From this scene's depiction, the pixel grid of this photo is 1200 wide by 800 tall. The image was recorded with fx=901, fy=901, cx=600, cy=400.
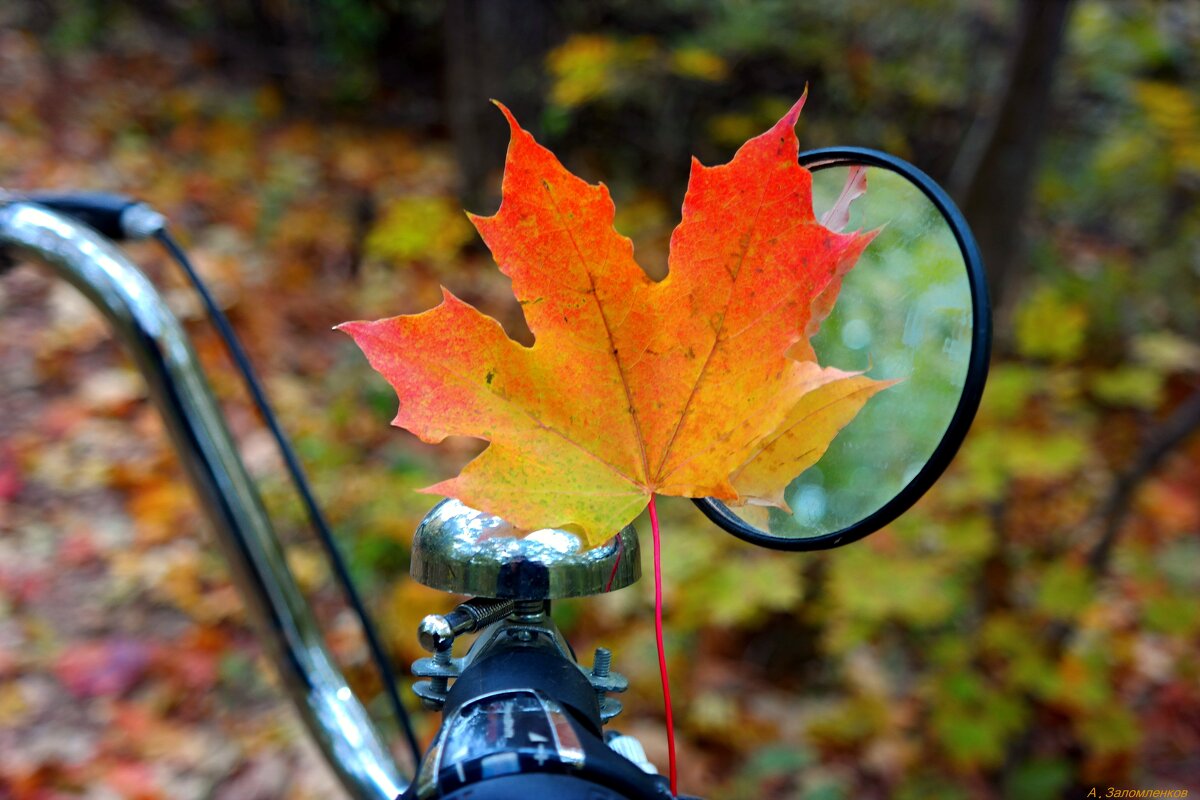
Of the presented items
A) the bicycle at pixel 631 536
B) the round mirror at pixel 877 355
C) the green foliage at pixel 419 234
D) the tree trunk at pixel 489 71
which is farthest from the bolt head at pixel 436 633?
the tree trunk at pixel 489 71

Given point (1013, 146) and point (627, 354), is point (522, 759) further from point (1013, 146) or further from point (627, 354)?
point (1013, 146)

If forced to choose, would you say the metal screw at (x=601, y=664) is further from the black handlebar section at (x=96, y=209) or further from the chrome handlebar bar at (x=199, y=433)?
the black handlebar section at (x=96, y=209)

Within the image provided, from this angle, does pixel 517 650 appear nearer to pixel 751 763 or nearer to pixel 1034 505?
pixel 751 763

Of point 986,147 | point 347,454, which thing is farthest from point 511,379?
point 347,454

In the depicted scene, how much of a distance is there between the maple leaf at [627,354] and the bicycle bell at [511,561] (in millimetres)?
16

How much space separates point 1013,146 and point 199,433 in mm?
2189

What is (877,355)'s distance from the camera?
0.51 meters

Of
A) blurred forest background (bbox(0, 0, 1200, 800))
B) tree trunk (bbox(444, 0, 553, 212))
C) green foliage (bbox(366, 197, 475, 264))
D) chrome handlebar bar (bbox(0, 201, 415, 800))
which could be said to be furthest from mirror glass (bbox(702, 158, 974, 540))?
tree trunk (bbox(444, 0, 553, 212))

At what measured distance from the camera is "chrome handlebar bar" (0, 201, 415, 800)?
824mm

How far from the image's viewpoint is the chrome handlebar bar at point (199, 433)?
824 mm

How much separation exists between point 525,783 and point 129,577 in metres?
2.46

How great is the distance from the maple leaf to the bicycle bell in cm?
2

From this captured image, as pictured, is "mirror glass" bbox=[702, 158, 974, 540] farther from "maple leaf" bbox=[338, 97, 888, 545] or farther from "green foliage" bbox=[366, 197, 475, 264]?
"green foliage" bbox=[366, 197, 475, 264]

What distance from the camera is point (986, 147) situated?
7.77ft
